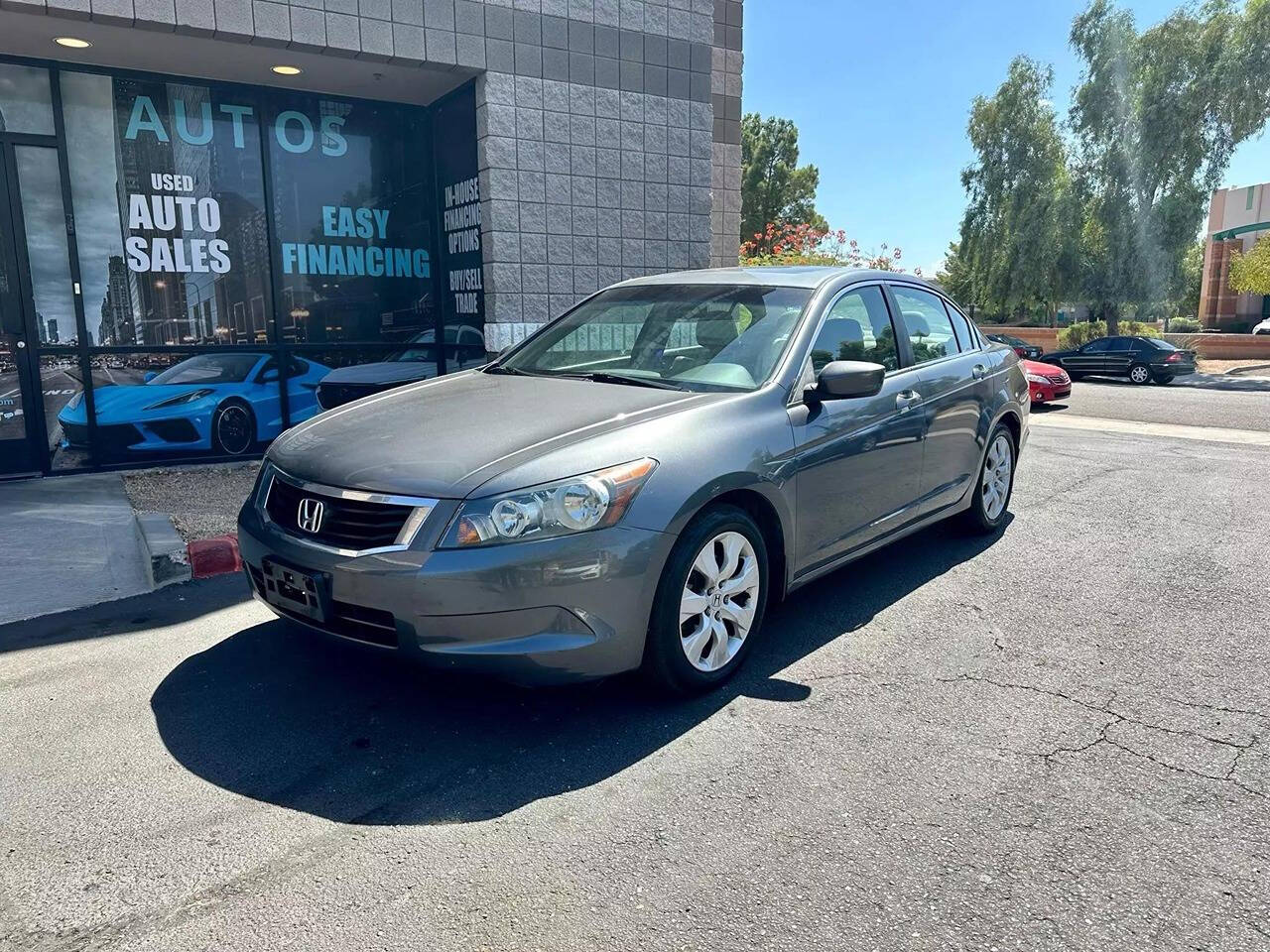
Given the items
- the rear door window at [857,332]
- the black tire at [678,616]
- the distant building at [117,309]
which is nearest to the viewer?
the black tire at [678,616]

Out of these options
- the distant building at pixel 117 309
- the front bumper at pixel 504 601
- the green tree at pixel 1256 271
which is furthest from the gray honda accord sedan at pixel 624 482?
the green tree at pixel 1256 271

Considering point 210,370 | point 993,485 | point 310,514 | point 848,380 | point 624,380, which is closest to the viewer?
point 310,514

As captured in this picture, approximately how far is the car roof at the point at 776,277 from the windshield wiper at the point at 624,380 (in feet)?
2.98

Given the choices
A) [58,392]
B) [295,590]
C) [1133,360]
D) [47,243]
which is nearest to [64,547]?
[58,392]

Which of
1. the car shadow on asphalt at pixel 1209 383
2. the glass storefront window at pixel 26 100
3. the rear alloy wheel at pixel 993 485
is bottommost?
the car shadow on asphalt at pixel 1209 383

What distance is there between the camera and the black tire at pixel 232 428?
8.55 meters

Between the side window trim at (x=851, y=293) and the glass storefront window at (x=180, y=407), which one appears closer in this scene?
the side window trim at (x=851, y=293)

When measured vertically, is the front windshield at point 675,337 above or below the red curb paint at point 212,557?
above

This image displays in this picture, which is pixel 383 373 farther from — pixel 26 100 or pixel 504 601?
pixel 504 601

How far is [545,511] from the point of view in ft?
10.2

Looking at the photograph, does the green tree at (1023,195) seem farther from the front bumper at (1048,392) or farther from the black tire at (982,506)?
the black tire at (982,506)

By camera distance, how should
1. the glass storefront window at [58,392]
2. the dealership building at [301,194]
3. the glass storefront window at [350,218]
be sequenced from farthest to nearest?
the glass storefront window at [350,218], the glass storefront window at [58,392], the dealership building at [301,194]

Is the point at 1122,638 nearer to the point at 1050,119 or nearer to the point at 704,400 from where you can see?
the point at 704,400

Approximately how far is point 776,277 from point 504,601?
2498 mm
